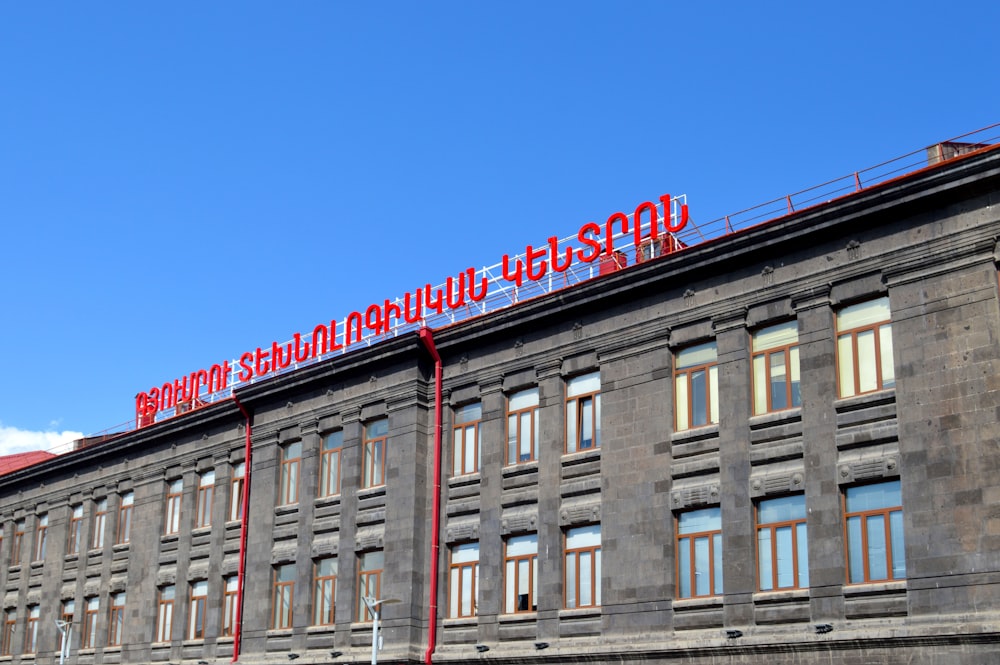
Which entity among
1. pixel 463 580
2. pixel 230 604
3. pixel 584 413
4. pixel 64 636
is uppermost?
pixel 584 413

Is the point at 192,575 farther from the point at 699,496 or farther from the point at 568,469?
the point at 699,496

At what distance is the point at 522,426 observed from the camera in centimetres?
3762

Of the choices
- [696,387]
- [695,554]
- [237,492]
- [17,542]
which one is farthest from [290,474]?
[17,542]

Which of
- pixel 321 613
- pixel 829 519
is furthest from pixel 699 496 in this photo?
pixel 321 613

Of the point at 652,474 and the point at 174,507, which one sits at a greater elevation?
the point at 174,507

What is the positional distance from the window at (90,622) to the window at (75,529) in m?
3.03

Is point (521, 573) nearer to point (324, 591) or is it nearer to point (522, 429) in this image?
point (522, 429)

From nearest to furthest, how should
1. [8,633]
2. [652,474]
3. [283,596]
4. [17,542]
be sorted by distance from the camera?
[652,474]
[283,596]
[8,633]
[17,542]

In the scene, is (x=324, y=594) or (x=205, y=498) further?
(x=205, y=498)

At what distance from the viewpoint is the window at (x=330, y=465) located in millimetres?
42406

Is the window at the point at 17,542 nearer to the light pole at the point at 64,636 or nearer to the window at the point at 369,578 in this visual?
the light pole at the point at 64,636

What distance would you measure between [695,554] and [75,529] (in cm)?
3317

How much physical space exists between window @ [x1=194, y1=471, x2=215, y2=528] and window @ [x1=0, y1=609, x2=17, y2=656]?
47.6 ft

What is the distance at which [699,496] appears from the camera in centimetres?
3200
